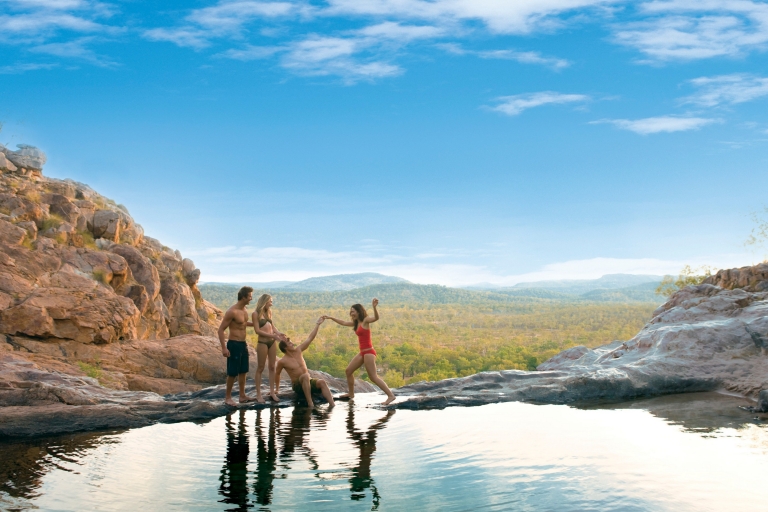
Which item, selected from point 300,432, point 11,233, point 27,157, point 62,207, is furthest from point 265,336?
point 27,157

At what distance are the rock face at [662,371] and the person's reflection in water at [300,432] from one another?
182 centimetres

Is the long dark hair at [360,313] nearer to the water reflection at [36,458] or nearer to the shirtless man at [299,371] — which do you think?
the shirtless man at [299,371]

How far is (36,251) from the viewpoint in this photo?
722 inches

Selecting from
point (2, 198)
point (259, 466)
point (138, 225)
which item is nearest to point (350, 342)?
point (138, 225)

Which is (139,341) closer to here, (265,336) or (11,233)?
(11,233)

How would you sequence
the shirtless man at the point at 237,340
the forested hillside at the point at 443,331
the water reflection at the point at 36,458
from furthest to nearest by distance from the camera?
1. the forested hillside at the point at 443,331
2. the shirtless man at the point at 237,340
3. the water reflection at the point at 36,458

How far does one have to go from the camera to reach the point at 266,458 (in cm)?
839

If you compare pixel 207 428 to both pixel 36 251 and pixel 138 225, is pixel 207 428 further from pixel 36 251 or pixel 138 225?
pixel 138 225

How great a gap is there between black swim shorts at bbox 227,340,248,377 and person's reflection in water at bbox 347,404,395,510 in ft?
7.55

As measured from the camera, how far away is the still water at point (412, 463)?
6.68 m

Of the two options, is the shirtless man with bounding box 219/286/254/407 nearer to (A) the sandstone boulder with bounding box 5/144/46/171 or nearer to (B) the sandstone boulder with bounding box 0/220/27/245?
(B) the sandstone boulder with bounding box 0/220/27/245

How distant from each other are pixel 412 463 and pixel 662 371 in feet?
24.7

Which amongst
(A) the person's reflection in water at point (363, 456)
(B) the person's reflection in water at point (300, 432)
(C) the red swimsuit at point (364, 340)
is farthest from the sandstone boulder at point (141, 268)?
(A) the person's reflection in water at point (363, 456)

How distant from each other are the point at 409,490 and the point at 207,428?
4.74 meters
